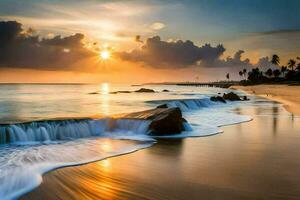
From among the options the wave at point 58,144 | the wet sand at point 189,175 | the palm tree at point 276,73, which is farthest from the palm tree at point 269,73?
the wet sand at point 189,175

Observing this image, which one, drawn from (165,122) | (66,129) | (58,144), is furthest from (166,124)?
(58,144)

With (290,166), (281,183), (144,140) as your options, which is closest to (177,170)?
(281,183)

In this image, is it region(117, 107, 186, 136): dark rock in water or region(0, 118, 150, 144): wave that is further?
region(117, 107, 186, 136): dark rock in water

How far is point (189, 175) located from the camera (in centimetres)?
886

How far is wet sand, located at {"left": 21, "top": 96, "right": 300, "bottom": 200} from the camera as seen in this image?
7309 millimetres

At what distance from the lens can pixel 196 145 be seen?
1374cm

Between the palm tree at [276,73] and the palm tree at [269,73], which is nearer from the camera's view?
the palm tree at [276,73]

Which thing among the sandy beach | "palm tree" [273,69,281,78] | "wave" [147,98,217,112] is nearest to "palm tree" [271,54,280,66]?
"palm tree" [273,69,281,78]

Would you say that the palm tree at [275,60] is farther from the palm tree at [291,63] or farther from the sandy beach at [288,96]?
the sandy beach at [288,96]

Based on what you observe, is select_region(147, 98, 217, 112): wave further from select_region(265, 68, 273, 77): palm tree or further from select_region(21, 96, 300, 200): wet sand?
select_region(265, 68, 273, 77): palm tree

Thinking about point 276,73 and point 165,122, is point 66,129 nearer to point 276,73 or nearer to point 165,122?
point 165,122

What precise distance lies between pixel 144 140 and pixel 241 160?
5.59m

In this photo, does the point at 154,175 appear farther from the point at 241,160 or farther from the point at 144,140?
the point at 144,140

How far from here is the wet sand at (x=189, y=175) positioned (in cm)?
731
